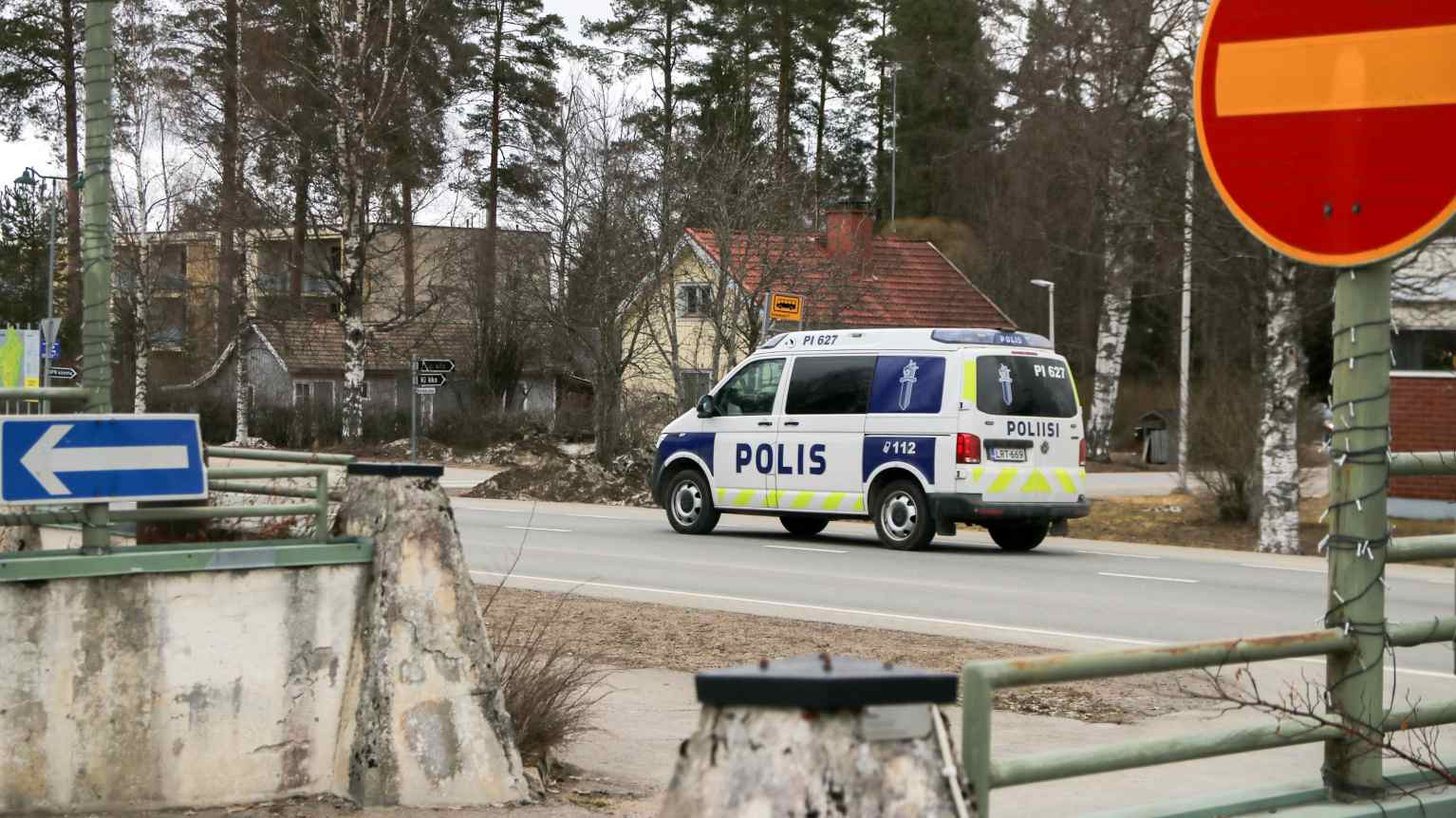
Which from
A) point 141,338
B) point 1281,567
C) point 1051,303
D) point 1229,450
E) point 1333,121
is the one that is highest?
point 1051,303

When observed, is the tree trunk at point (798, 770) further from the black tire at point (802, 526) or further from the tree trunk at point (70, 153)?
the tree trunk at point (70, 153)

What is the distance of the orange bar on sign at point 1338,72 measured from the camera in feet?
12.9

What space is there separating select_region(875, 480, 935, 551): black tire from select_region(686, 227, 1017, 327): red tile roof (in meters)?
11.5

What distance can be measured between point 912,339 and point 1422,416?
11803mm

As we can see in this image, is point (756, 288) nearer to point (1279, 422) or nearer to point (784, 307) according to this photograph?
point (784, 307)

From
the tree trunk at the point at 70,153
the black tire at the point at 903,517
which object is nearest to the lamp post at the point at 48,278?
the tree trunk at the point at 70,153

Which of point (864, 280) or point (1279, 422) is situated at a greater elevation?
point (864, 280)

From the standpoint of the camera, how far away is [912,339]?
750 inches

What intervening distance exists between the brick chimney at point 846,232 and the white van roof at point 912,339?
47.7 ft

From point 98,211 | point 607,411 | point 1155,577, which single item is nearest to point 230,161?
point 607,411

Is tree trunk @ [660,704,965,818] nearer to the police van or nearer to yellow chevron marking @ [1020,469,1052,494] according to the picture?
the police van

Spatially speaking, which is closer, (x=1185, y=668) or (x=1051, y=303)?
(x=1185, y=668)

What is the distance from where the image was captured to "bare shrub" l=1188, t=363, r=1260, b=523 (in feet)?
76.9

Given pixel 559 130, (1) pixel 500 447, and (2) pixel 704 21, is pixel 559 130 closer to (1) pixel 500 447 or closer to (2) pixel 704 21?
(1) pixel 500 447
